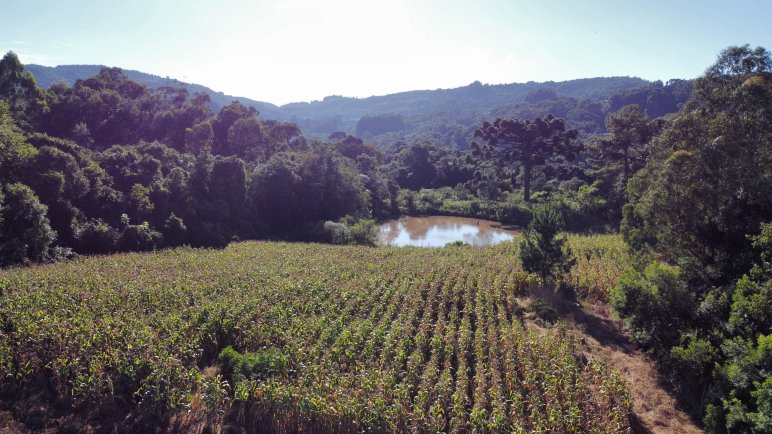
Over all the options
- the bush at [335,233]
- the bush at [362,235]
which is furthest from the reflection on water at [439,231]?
the bush at [335,233]

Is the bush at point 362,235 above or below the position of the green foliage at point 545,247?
below

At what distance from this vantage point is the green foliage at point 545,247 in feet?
59.6

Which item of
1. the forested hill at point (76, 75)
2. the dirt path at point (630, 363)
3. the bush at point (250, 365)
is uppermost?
the forested hill at point (76, 75)

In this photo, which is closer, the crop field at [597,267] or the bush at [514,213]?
the crop field at [597,267]

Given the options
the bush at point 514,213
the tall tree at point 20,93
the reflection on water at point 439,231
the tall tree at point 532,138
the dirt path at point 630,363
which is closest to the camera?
the dirt path at point 630,363

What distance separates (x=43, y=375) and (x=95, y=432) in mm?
2562

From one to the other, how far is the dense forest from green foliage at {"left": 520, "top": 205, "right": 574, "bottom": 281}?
0.07 metres

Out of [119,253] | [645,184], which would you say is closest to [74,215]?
[119,253]

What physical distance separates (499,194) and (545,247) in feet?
119

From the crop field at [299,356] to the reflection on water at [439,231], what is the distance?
70.4ft

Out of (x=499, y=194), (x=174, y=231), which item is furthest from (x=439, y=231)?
(x=174, y=231)

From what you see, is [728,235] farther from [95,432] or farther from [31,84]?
[31,84]

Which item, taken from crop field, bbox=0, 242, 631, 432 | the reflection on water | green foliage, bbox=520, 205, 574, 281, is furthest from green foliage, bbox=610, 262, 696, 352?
the reflection on water

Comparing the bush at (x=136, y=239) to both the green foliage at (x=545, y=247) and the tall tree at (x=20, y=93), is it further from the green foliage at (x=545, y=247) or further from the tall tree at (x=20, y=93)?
the green foliage at (x=545, y=247)
